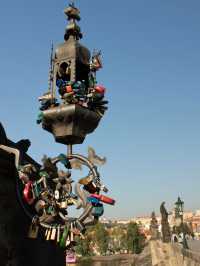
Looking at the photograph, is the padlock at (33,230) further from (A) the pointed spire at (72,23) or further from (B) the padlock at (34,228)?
(A) the pointed spire at (72,23)

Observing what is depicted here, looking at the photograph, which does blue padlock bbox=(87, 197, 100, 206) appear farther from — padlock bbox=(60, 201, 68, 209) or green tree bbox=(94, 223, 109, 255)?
green tree bbox=(94, 223, 109, 255)

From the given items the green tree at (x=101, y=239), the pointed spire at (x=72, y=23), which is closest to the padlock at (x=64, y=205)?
the pointed spire at (x=72, y=23)

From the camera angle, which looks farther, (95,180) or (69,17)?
(69,17)

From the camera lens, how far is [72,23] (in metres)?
7.30

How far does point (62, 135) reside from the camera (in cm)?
636

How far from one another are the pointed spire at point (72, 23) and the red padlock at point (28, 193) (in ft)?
9.60

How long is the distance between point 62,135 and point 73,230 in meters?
1.57

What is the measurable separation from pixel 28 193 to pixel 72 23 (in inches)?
129

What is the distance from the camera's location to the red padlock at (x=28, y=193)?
5598 millimetres

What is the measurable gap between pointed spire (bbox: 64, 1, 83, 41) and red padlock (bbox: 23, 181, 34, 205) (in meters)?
2.93

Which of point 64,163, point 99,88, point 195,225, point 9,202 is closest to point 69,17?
point 99,88

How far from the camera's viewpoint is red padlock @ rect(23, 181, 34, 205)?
18.4ft

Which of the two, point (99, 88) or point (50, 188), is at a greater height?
point (99, 88)

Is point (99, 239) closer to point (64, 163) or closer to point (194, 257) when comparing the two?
point (194, 257)
